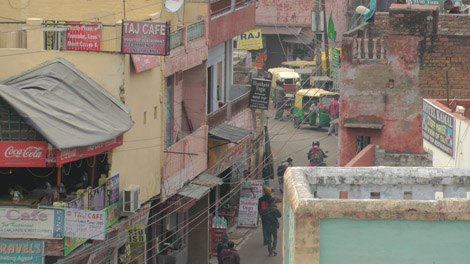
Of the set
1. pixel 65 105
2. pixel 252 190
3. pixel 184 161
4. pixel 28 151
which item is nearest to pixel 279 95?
pixel 252 190

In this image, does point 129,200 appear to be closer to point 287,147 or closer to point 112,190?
point 112,190

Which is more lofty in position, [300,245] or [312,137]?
[300,245]

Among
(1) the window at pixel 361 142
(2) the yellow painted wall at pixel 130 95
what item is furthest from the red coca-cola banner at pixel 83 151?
(1) the window at pixel 361 142

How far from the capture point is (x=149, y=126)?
79.6 ft

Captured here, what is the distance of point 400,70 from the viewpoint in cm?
2527

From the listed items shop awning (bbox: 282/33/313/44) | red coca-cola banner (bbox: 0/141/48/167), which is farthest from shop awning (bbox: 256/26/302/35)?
red coca-cola banner (bbox: 0/141/48/167)

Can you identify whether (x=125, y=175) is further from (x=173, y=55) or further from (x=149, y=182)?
(x=173, y=55)

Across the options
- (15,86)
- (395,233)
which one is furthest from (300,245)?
(15,86)

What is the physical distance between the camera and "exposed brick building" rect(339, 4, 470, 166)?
2491 centimetres

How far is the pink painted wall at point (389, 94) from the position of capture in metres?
25.2

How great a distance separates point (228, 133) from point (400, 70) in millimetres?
5619

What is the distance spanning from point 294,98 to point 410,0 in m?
19.0

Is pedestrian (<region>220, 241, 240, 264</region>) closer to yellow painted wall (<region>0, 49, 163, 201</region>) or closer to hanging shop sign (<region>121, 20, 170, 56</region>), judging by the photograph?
yellow painted wall (<region>0, 49, 163, 201</region>)

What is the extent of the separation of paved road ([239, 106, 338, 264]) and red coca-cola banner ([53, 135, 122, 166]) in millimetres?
7486
